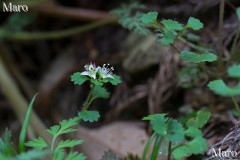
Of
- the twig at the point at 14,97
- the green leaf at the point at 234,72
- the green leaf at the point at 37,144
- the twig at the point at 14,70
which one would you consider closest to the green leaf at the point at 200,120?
the green leaf at the point at 234,72

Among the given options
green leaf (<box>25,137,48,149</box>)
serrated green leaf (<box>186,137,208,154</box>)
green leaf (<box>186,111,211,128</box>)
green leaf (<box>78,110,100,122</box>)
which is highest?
green leaf (<box>78,110,100,122</box>)

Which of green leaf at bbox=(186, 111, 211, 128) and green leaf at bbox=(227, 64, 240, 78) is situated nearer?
green leaf at bbox=(227, 64, 240, 78)

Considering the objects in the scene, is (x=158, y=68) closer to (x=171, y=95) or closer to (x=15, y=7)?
(x=171, y=95)

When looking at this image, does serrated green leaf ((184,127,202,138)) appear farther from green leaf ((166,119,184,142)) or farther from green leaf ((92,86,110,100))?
green leaf ((92,86,110,100))

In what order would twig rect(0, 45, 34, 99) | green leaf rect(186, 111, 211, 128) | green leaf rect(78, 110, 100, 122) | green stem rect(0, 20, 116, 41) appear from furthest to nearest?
twig rect(0, 45, 34, 99) < green stem rect(0, 20, 116, 41) < green leaf rect(186, 111, 211, 128) < green leaf rect(78, 110, 100, 122)

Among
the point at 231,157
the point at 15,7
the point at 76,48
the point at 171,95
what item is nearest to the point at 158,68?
the point at 171,95

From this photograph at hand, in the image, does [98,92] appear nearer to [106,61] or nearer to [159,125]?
[159,125]

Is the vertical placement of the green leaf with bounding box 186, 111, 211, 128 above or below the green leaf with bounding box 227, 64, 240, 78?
above

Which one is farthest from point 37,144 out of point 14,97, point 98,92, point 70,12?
point 70,12

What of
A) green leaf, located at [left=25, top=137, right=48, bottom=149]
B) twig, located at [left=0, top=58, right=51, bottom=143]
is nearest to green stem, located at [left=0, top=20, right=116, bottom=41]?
twig, located at [left=0, top=58, right=51, bottom=143]
